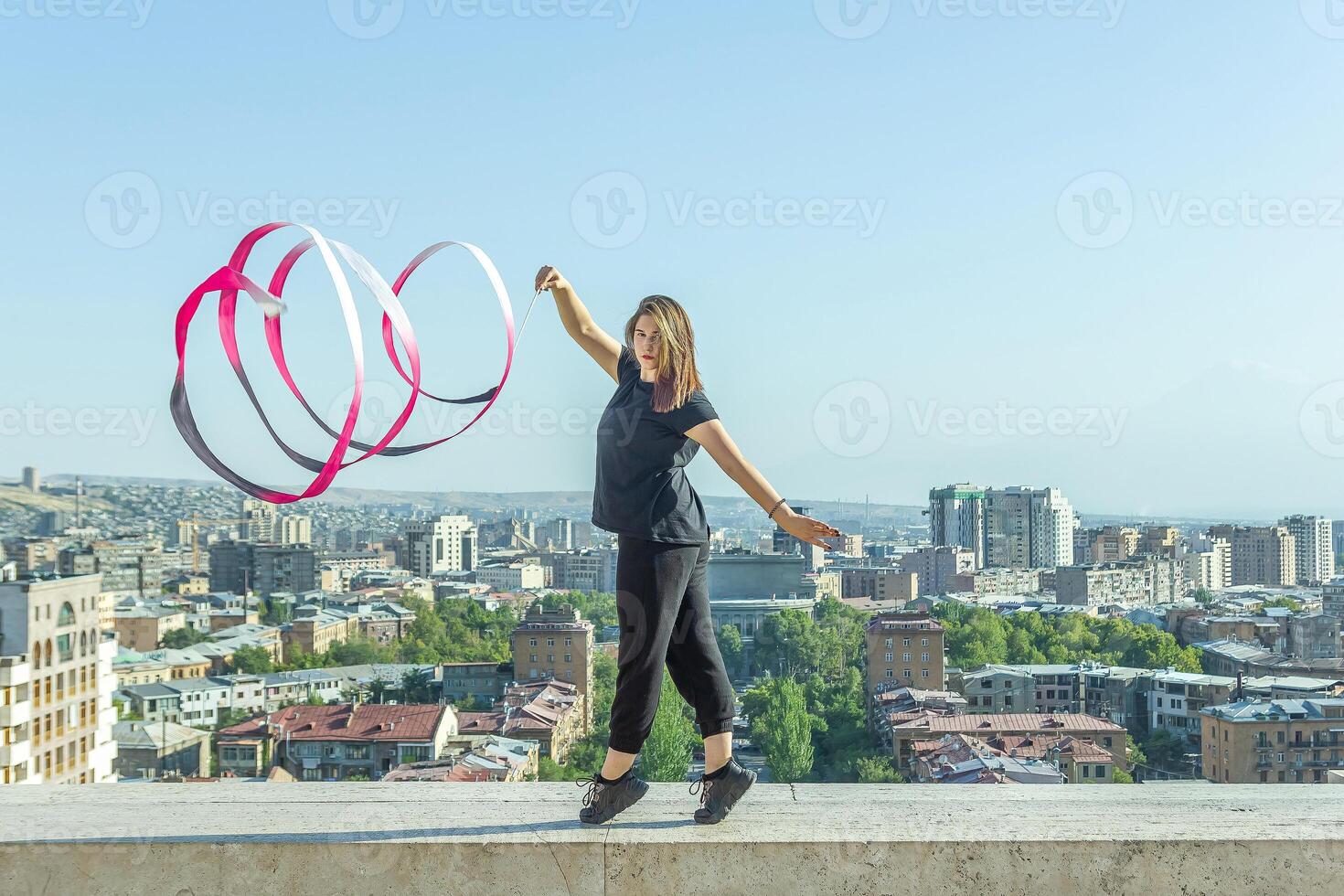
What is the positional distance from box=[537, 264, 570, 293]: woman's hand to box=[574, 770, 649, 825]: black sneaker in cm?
88

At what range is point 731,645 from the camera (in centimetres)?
2483

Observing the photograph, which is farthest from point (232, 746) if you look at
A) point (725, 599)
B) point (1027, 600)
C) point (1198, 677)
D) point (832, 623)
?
point (1027, 600)

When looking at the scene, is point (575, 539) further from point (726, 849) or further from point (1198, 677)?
point (726, 849)

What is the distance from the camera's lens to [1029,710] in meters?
22.3

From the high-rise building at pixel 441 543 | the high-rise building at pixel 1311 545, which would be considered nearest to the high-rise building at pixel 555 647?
the high-rise building at pixel 441 543

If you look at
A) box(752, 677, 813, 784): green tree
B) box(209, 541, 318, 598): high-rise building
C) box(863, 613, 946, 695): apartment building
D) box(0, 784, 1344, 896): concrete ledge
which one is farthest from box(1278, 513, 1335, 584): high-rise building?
box(0, 784, 1344, 896): concrete ledge

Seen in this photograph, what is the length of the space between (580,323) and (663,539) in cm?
50

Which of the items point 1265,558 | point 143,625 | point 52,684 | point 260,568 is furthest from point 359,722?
point 1265,558

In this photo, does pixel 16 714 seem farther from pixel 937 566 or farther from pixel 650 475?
pixel 937 566

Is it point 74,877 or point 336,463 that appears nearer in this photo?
point 74,877

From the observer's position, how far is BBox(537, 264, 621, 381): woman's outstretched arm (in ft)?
7.13

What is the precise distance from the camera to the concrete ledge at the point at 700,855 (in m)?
1.74

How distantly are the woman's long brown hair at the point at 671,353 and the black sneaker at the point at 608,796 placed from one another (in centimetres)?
62

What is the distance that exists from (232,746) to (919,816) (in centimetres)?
2622
